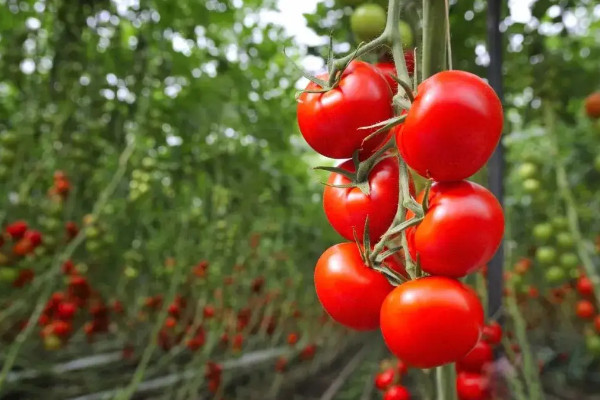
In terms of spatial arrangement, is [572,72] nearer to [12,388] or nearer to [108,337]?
[12,388]

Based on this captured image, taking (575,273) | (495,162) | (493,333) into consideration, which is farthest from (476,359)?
(575,273)

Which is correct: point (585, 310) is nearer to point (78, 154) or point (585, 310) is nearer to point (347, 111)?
point (347, 111)

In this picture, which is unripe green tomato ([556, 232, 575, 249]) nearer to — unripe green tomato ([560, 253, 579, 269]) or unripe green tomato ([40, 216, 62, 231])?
unripe green tomato ([560, 253, 579, 269])

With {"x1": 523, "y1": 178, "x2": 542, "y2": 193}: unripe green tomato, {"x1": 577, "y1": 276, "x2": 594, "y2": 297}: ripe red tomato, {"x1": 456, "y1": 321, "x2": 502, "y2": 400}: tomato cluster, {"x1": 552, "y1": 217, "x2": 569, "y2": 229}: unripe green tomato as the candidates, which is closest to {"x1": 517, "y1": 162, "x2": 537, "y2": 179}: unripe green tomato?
{"x1": 523, "y1": 178, "x2": 542, "y2": 193}: unripe green tomato

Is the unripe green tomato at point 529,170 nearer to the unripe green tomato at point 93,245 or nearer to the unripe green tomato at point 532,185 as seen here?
the unripe green tomato at point 532,185

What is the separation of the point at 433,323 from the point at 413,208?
0.08 meters

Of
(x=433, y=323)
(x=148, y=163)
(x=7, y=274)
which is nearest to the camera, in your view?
(x=433, y=323)

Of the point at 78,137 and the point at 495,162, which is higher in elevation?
the point at 78,137

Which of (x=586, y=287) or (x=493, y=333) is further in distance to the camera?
(x=586, y=287)

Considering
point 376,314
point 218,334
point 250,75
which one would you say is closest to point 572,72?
point 250,75

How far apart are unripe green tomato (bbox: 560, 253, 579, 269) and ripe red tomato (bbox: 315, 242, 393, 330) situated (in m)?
1.26

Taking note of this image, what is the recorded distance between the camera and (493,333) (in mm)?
825

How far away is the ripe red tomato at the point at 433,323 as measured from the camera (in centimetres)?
35

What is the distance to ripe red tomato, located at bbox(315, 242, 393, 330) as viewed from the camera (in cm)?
40
